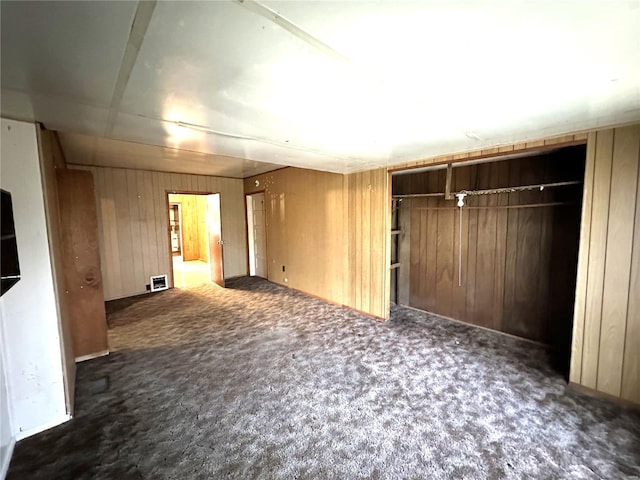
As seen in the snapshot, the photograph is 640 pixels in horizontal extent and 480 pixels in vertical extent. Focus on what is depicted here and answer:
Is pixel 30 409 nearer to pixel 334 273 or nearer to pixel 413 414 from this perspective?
pixel 413 414

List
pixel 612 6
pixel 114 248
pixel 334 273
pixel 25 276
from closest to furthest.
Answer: pixel 612 6
pixel 25 276
pixel 334 273
pixel 114 248

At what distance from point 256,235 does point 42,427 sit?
16.8 feet

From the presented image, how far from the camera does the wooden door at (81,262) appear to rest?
286 centimetres

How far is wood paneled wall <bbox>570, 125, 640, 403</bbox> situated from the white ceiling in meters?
0.29

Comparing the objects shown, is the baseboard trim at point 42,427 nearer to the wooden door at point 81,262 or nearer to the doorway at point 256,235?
the wooden door at point 81,262

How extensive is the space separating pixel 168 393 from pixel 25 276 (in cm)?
138

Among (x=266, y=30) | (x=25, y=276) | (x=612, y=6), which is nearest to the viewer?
(x=612, y=6)

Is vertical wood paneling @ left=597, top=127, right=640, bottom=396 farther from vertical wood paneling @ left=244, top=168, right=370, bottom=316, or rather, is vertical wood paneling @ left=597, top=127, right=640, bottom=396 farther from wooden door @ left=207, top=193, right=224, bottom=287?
wooden door @ left=207, top=193, right=224, bottom=287

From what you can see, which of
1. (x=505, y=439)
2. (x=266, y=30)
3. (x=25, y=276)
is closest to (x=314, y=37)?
(x=266, y=30)

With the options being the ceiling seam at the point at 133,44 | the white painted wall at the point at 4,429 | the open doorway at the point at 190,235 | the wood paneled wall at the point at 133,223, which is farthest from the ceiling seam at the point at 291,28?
the open doorway at the point at 190,235

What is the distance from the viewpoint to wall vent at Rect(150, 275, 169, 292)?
552 cm

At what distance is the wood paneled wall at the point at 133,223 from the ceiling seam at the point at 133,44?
Result: 164 inches

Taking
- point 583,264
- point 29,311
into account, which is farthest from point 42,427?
point 583,264

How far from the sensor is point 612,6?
0.94m
